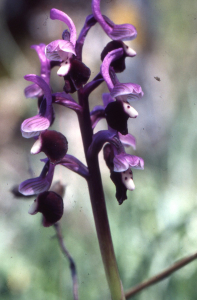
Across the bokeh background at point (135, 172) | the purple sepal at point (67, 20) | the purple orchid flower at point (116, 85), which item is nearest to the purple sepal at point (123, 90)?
the purple orchid flower at point (116, 85)

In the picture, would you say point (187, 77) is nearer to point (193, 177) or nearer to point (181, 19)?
point (181, 19)

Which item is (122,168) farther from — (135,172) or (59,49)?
(135,172)

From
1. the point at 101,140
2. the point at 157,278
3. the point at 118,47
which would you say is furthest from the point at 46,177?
the point at 157,278

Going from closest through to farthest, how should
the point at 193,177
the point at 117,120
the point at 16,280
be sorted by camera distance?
the point at 117,120 < the point at 16,280 < the point at 193,177

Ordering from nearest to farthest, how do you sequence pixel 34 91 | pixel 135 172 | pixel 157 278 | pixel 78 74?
1. pixel 78 74
2. pixel 34 91
3. pixel 157 278
4. pixel 135 172

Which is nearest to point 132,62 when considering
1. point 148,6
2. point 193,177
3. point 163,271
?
point 148,6

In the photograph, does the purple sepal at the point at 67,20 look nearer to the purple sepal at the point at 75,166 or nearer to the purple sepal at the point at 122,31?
the purple sepal at the point at 122,31

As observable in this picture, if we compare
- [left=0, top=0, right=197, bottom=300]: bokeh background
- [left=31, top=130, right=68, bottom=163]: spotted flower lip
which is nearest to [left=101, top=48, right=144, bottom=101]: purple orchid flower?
[left=31, top=130, right=68, bottom=163]: spotted flower lip
